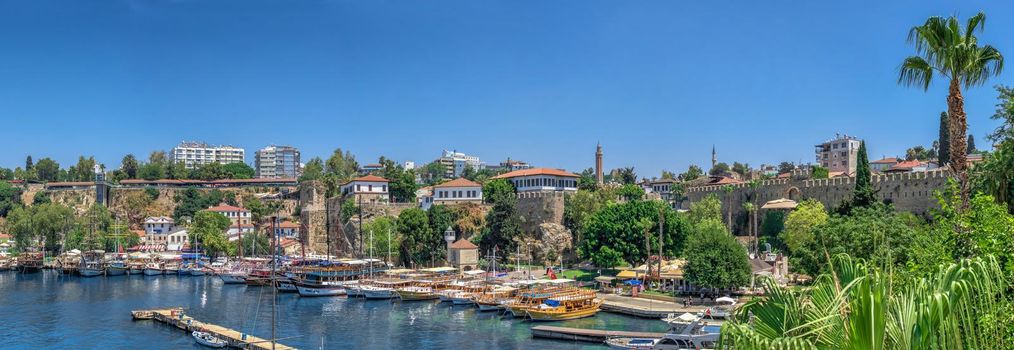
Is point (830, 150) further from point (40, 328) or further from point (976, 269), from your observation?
point (976, 269)

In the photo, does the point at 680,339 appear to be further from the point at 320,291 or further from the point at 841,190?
the point at 320,291

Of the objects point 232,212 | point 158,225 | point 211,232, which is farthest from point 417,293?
point 158,225

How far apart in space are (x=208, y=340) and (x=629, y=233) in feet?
92.7

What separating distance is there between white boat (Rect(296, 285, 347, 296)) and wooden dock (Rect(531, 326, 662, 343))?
912 inches

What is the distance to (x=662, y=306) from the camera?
4194 cm

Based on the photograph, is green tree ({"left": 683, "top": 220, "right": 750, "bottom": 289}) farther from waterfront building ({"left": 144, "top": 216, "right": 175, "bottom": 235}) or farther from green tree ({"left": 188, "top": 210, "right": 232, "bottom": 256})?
waterfront building ({"left": 144, "top": 216, "right": 175, "bottom": 235})

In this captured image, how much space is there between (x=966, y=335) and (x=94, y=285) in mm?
69532

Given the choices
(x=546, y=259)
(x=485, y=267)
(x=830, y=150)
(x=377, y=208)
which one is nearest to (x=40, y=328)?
(x=485, y=267)

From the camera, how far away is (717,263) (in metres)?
42.3

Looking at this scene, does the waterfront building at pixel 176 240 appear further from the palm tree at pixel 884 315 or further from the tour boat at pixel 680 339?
the palm tree at pixel 884 315

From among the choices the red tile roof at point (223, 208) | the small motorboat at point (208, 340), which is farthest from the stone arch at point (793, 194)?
the red tile roof at point (223, 208)

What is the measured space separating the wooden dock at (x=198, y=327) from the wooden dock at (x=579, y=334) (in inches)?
453

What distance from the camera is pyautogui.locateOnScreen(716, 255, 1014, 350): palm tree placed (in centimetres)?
688

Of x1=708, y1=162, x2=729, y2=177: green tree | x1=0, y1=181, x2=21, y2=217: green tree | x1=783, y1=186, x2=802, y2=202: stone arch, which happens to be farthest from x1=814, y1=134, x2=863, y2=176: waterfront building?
x1=0, y1=181, x2=21, y2=217: green tree
